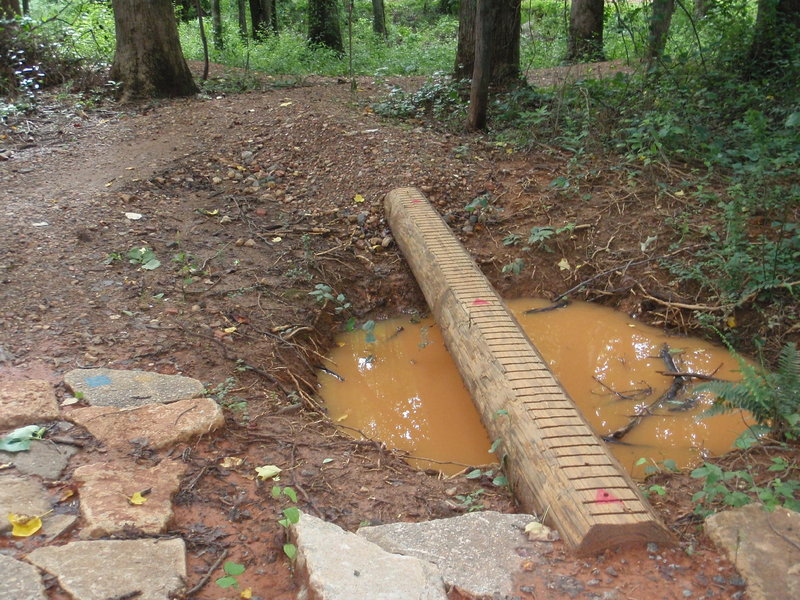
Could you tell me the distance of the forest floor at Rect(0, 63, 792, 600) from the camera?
2.62 m

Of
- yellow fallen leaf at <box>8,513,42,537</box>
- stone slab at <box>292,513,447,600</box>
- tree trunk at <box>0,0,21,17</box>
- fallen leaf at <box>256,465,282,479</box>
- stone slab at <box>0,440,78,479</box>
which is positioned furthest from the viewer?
tree trunk at <box>0,0,21,17</box>

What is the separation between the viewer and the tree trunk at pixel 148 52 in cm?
749

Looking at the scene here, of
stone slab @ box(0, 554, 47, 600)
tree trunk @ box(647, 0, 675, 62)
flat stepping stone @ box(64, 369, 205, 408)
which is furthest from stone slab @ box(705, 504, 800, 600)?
tree trunk @ box(647, 0, 675, 62)

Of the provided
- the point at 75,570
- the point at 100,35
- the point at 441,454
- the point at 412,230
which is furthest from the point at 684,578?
the point at 100,35

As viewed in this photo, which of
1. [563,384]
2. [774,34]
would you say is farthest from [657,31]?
[563,384]

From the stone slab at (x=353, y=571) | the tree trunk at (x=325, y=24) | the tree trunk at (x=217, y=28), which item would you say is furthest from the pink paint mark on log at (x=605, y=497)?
the tree trunk at (x=217, y=28)

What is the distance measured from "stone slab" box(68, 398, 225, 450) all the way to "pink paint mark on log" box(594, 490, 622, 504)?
1707 millimetres

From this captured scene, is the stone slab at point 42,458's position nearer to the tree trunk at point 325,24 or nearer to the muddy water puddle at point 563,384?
the muddy water puddle at point 563,384

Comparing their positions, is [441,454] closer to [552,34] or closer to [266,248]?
[266,248]

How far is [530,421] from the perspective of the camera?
9.57 feet

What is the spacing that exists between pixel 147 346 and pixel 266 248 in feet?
5.09

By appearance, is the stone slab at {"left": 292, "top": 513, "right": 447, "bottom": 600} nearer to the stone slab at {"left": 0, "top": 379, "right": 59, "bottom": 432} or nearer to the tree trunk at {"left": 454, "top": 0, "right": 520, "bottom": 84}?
the stone slab at {"left": 0, "top": 379, "right": 59, "bottom": 432}

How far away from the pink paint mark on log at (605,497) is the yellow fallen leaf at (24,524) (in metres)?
2.01

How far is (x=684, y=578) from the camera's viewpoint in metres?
2.25
